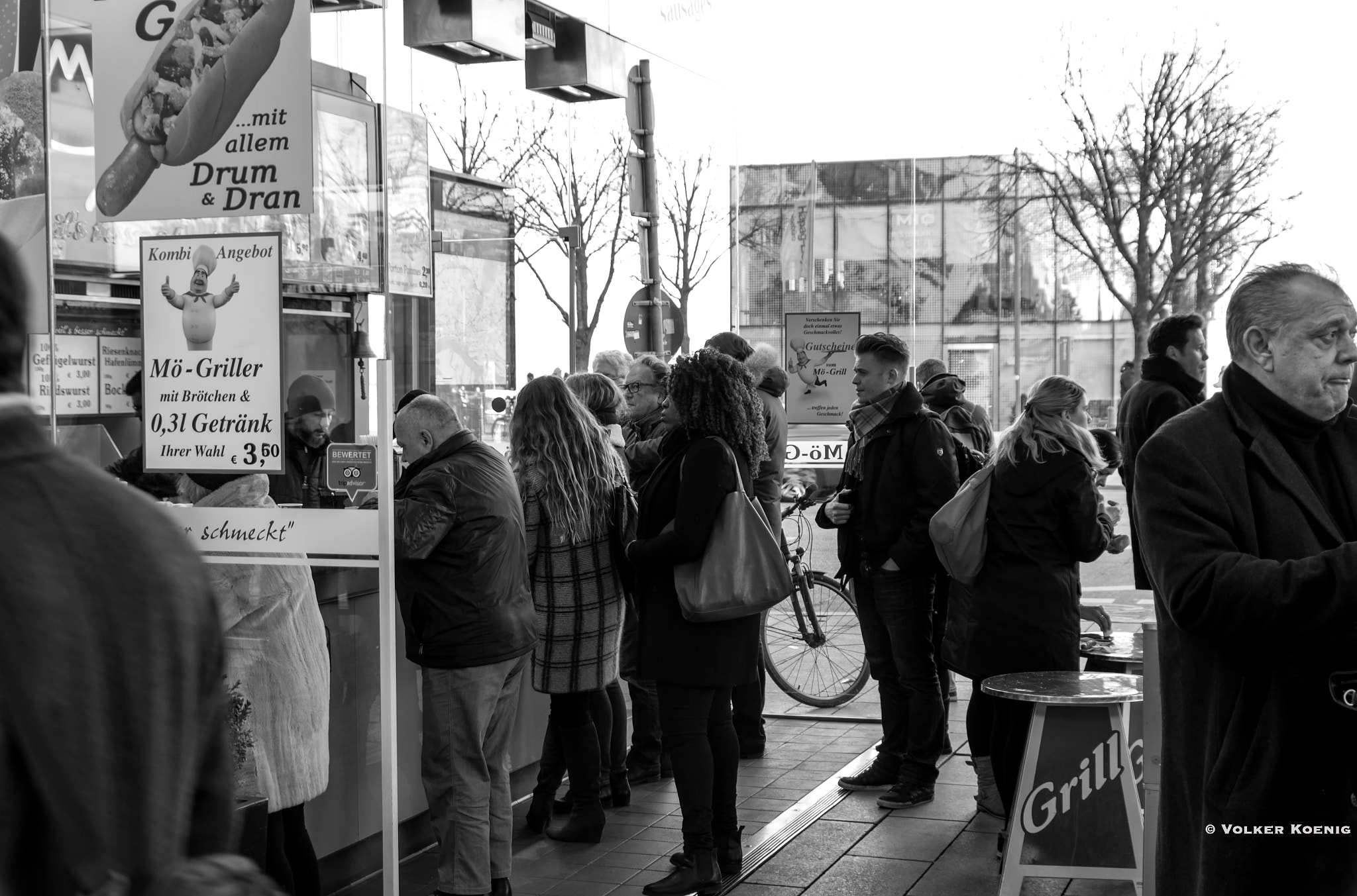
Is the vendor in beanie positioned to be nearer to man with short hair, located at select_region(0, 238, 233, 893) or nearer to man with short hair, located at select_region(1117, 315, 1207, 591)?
man with short hair, located at select_region(0, 238, 233, 893)

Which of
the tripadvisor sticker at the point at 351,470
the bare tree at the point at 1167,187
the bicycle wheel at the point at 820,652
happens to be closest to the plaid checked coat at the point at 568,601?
the tripadvisor sticker at the point at 351,470

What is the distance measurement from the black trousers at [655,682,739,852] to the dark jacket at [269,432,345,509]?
145 centimetres

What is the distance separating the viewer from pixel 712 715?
5.28 metres

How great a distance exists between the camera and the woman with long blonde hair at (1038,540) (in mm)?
5414

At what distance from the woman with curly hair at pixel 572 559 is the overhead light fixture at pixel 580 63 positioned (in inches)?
211

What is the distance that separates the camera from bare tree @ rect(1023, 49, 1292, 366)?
25719mm

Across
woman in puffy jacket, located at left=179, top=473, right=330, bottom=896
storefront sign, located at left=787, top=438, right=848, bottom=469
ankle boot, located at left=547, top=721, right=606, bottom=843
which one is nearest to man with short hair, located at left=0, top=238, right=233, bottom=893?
woman in puffy jacket, located at left=179, top=473, right=330, bottom=896

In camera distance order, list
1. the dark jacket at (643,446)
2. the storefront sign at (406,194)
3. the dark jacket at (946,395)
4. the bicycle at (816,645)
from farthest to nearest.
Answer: the bicycle at (816,645) < the dark jacket at (946,395) < the dark jacket at (643,446) < the storefront sign at (406,194)

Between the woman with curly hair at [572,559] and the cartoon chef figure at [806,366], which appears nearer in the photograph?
the woman with curly hair at [572,559]

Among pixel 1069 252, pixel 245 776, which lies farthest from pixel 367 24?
pixel 1069 252

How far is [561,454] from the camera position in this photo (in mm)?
5664

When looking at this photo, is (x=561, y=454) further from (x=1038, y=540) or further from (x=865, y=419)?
(x=1038, y=540)

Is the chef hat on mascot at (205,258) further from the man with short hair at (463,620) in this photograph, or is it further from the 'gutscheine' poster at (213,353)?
the man with short hair at (463,620)

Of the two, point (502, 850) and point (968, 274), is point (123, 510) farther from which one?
point (968, 274)
